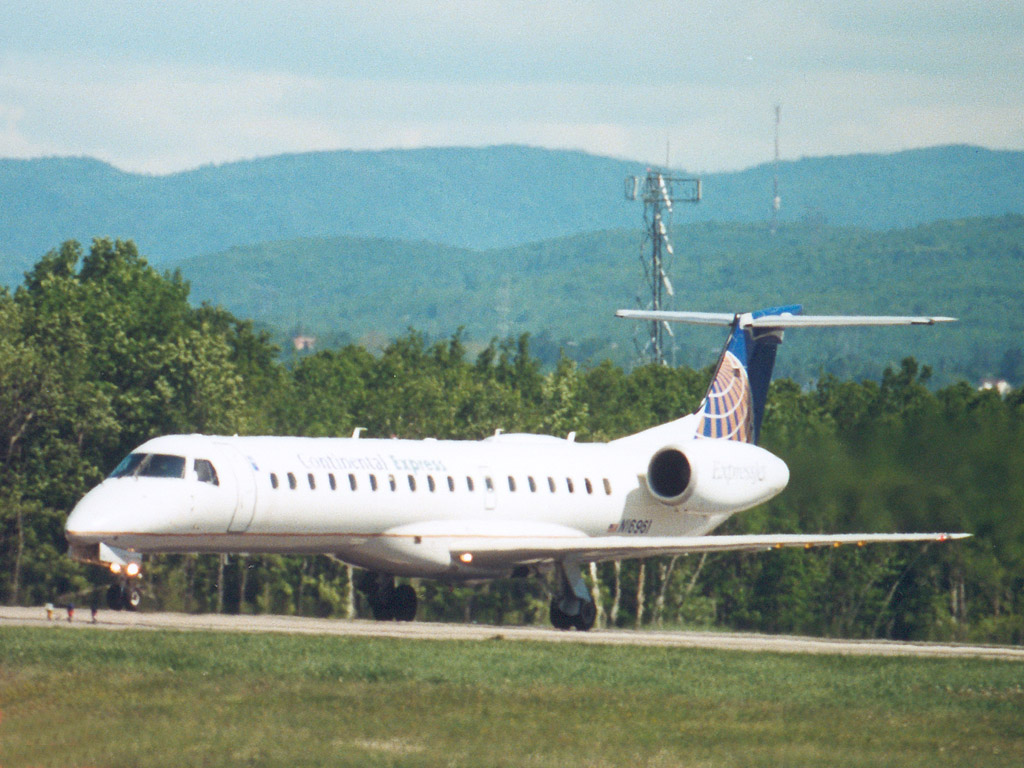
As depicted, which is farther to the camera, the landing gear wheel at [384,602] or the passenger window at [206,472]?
the landing gear wheel at [384,602]

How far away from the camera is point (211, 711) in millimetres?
20281

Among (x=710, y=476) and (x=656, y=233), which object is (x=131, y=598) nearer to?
(x=710, y=476)

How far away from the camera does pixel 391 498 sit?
33062mm

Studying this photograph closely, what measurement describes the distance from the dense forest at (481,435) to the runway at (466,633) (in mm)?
9518

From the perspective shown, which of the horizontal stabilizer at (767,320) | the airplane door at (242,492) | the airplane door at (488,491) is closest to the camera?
the airplane door at (242,492)

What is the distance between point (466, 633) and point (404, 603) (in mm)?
4401

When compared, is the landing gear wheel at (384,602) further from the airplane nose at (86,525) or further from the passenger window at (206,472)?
→ the airplane nose at (86,525)

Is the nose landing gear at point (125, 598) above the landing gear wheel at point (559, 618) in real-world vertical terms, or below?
above

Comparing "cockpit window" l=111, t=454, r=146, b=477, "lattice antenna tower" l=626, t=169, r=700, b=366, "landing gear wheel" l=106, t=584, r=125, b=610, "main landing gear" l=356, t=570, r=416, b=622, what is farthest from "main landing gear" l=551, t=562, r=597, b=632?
"lattice antenna tower" l=626, t=169, r=700, b=366

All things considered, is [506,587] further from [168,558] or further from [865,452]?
[865,452]

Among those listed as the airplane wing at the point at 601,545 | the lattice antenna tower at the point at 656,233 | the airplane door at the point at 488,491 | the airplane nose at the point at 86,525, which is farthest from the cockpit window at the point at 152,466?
the lattice antenna tower at the point at 656,233

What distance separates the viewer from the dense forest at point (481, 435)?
44.0 m

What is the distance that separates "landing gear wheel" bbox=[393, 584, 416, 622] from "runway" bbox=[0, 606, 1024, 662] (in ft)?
2.67

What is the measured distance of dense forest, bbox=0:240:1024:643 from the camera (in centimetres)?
4403
